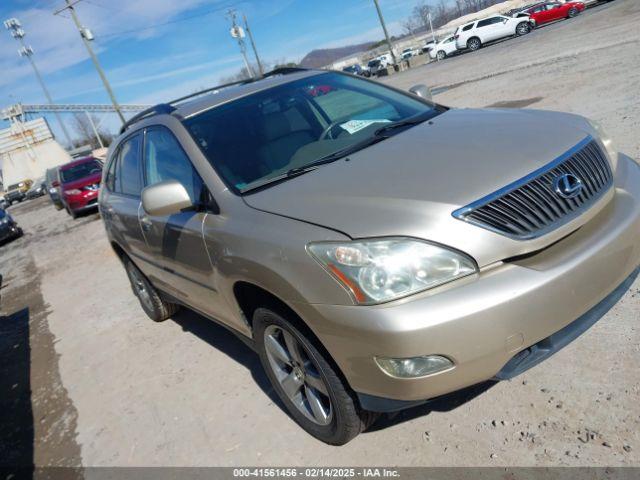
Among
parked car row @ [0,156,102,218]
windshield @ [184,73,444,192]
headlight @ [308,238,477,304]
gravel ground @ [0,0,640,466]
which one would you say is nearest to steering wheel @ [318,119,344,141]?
windshield @ [184,73,444,192]

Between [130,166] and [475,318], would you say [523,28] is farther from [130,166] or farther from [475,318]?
[475,318]

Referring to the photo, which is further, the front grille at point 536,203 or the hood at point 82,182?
the hood at point 82,182

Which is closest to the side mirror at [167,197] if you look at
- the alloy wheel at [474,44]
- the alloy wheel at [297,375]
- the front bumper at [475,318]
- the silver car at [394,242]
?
the silver car at [394,242]

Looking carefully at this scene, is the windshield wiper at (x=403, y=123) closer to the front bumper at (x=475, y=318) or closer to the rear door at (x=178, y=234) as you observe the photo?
the rear door at (x=178, y=234)

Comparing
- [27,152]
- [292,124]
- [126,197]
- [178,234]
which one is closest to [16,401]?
[126,197]

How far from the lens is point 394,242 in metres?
2.04

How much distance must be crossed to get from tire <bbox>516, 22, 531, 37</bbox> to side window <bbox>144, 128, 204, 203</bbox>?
32536 millimetres

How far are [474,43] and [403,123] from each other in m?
33.7

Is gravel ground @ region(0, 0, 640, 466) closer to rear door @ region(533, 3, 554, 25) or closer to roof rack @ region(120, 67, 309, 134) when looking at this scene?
roof rack @ region(120, 67, 309, 134)

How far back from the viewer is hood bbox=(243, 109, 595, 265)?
2047 mm

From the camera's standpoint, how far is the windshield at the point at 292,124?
294 centimetres

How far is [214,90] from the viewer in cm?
400

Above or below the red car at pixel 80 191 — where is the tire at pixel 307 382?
below

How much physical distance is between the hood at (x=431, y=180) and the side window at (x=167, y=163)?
55cm
